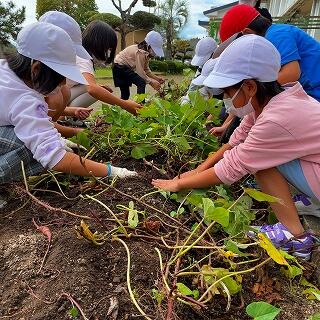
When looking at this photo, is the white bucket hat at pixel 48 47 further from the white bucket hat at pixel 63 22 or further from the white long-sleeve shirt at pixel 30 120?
the white bucket hat at pixel 63 22

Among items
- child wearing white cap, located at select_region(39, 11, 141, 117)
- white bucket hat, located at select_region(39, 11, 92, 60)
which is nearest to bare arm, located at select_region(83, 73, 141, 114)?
child wearing white cap, located at select_region(39, 11, 141, 117)

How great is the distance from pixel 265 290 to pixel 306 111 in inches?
29.4

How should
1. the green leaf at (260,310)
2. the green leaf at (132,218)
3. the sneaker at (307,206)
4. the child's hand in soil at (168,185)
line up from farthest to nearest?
the sneaker at (307,206) < the child's hand in soil at (168,185) < the green leaf at (132,218) < the green leaf at (260,310)

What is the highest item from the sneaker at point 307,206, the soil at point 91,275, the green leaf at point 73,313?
the green leaf at point 73,313

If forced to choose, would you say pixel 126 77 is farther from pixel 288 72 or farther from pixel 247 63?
pixel 247 63

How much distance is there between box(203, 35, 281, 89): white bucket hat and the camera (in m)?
1.66

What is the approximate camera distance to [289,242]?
1729 mm

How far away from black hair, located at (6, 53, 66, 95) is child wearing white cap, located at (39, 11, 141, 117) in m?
0.36

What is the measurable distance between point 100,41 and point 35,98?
1572mm

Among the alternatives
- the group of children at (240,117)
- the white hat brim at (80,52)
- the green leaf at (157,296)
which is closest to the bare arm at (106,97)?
the white hat brim at (80,52)

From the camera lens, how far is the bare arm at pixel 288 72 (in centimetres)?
227

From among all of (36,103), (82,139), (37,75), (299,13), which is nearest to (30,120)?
(36,103)

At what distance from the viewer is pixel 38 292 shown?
4.49ft

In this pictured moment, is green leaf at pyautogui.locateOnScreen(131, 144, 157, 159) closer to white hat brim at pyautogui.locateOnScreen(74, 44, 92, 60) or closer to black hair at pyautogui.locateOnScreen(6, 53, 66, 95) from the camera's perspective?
black hair at pyautogui.locateOnScreen(6, 53, 66, 95)
